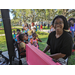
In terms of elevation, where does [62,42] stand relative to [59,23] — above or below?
below

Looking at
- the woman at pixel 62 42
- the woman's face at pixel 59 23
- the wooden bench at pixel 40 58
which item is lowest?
the wooden bench at pixel 40 58

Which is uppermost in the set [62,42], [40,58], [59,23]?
[59,23]

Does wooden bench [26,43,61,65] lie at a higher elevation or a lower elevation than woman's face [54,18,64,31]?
lower

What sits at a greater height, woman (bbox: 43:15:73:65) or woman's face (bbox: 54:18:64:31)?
woman's face (bbox: 54:18:64:31)

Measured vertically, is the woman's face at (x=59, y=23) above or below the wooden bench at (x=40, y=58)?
above

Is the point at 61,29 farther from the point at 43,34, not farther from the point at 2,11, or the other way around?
the point at 43,34

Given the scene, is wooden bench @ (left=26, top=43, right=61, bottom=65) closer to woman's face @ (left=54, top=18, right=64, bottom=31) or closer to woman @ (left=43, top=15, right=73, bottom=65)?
woman @ (left=43, top=15, right=73, bottom=65)

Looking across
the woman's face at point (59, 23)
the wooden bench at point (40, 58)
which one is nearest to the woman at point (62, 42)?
the woman's face at point (59, 23)

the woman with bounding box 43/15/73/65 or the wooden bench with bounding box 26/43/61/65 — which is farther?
the woman with bounding box 43/15/73/65

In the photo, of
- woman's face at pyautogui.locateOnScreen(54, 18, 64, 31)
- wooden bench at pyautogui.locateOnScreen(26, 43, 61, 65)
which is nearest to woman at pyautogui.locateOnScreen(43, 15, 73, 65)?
woman's face at pyautogui.locateOnScreen(54, 18, 64, 31)

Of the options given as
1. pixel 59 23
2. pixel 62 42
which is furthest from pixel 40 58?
pixel 59 23

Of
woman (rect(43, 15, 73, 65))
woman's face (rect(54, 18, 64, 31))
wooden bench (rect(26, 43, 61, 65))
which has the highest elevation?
woman's face (rect(54, 18, 64, 31))

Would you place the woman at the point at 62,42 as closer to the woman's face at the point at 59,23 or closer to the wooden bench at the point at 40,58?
the woman's face at the point at 59,23

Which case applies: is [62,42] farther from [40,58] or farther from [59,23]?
[40,58]
